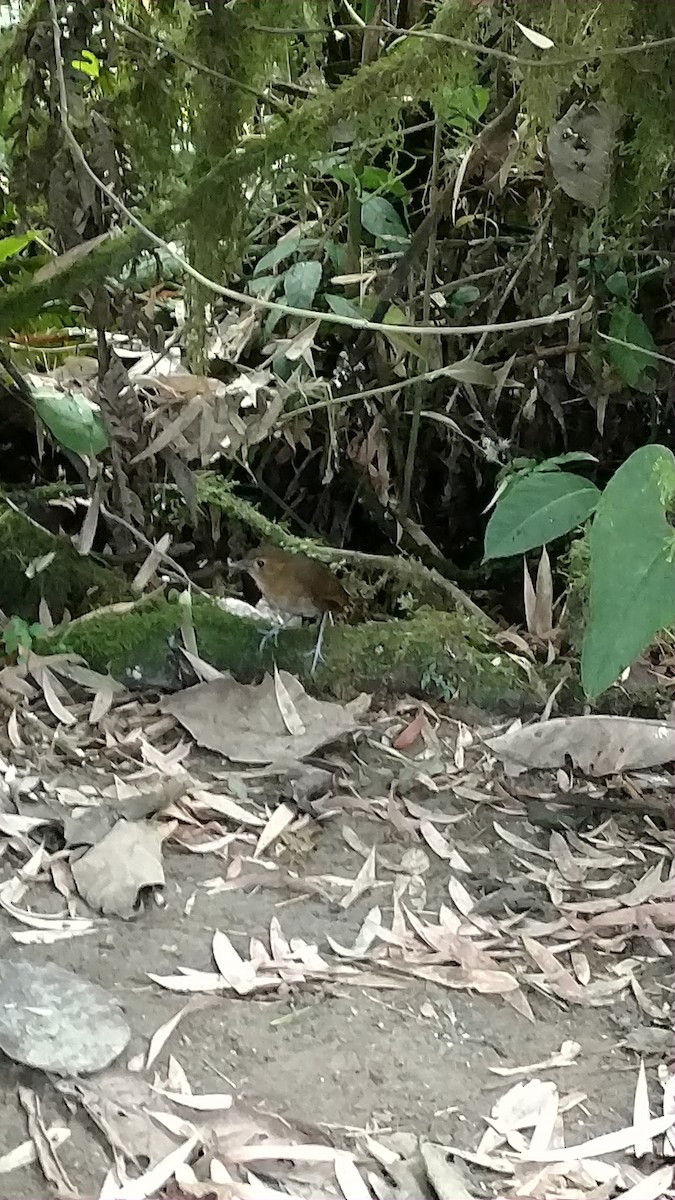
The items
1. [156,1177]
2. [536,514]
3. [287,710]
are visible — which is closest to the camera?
[156,1177]

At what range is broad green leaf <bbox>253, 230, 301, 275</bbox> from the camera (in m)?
1.39

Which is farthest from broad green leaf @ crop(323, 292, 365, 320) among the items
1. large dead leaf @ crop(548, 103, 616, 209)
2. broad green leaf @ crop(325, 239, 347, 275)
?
large dead leaf @ crop(548, 103, 616, 209)

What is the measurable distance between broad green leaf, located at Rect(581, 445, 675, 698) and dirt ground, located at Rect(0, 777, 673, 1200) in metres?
0.27

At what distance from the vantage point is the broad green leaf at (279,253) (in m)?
1.39

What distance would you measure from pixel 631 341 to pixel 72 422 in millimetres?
693

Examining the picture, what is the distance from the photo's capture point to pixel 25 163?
1.17 metres

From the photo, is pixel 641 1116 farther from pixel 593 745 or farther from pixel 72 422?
pixel 72 422

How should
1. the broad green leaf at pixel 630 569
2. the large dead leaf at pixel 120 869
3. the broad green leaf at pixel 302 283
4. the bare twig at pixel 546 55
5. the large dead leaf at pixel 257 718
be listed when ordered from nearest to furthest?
the broad green leaf at pixel 630 569 → the large dead leaf at pixel 120 869 → the bare twig at pixel 546 55 → the large dead leaf at pixel 257 718 → the broad green leaf at pixel 302 283

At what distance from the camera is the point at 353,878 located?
3.22ft

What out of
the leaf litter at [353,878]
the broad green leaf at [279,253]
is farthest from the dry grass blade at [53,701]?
the broad green leaf at [279,253]

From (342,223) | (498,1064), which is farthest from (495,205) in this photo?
(498,1064)

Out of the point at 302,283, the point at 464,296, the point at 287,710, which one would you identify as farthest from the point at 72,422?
the point at 464,296

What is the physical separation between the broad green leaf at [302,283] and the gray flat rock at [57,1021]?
84 centimetres

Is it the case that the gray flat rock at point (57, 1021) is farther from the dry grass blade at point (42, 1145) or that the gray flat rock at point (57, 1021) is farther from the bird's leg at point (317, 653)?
the bird's leg at point (317, 653)
